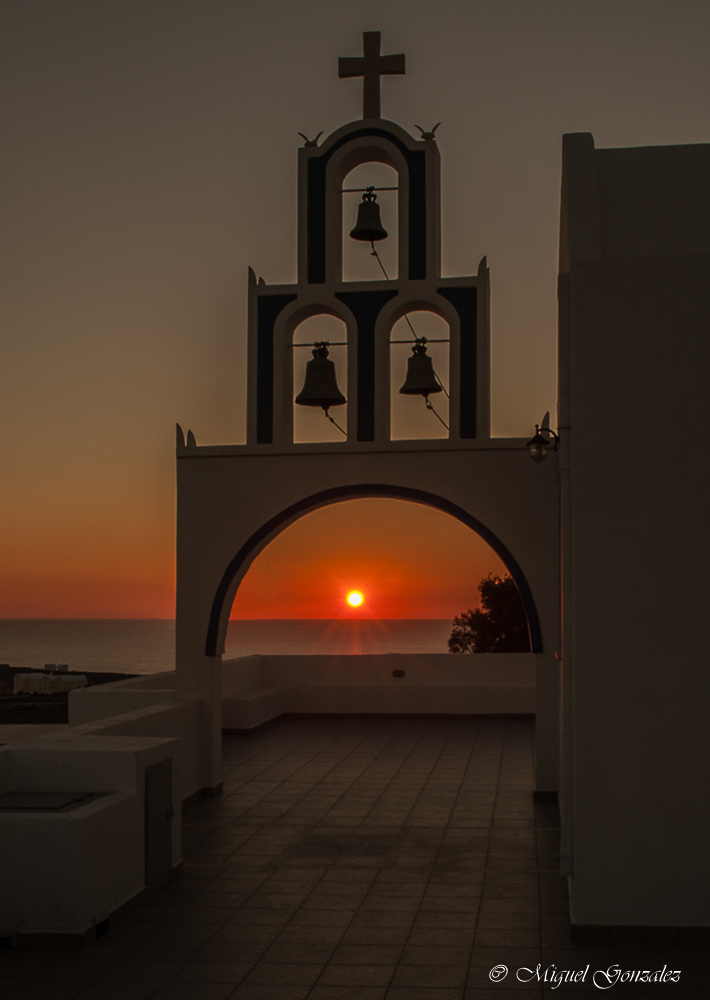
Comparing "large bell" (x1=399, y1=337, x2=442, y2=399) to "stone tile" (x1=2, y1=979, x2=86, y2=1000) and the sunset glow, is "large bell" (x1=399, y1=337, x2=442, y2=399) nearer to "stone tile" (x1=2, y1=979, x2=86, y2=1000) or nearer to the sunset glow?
"stone tile" (x1=2, y1=979, x2=86, y2=1000)

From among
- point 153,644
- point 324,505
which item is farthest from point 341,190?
point 153,644

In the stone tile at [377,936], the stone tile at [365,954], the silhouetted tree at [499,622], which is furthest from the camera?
the silhouetted tree at [499,622]

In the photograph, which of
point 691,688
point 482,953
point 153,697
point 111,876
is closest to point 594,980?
point 482,953

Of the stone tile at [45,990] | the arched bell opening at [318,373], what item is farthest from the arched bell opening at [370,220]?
the stone tile at [45,990]

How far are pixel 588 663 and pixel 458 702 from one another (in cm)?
991

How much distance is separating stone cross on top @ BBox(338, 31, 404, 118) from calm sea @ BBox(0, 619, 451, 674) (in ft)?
178

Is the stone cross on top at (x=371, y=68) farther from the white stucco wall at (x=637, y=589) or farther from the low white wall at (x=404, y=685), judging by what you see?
the low white wall at (x=404, y=685)

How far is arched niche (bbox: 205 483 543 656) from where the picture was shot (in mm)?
10250

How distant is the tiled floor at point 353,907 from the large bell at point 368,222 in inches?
233

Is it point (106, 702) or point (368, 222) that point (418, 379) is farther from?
point (106, 702)

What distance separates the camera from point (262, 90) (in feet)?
35.7

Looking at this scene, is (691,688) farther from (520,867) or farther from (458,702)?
(458,702)

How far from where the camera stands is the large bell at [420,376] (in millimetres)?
10281

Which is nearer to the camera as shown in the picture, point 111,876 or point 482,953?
point 482,953
